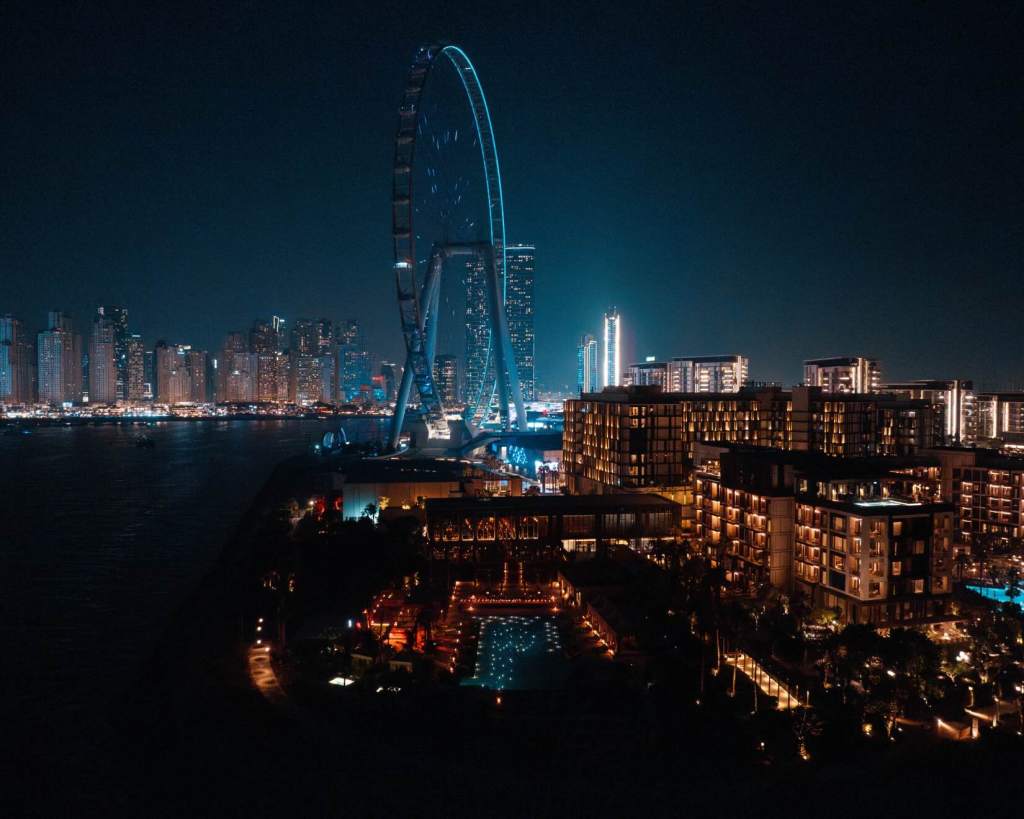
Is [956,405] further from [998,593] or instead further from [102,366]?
[102,366]

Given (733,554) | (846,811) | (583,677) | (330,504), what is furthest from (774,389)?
(846,811)

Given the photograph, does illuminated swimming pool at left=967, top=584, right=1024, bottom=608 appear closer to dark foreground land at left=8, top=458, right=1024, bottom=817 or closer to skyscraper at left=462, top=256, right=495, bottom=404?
dark foreground land at left=8, top=458, right=1024, bottom=817

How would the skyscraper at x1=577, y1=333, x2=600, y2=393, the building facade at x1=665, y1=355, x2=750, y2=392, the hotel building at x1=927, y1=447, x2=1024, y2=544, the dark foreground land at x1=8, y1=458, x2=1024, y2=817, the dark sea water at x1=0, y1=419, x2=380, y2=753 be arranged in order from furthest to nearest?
the skyscraper at x1=577, y1=333, x2=600, y2=393 → the building facade at x1=665, y1=355, x2=750, y2=392 → the hotel building at x1=927, y1=447, x2=1024, y2=544 → the dark sea water at x1=0, y1=419, x2=380, y2=753 → the dark foreground land at x1=8, y1=458, x2=1024, y2=817

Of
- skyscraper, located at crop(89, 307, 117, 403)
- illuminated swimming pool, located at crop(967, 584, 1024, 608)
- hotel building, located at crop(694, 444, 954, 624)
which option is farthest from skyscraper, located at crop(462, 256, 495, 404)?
skyscraper, located at crop(89, 307, 117, 403)

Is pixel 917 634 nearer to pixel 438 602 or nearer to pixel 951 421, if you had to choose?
pixel 438 602

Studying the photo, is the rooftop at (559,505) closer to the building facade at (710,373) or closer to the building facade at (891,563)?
the building facade at (891,563)

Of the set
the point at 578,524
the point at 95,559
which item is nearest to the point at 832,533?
the point at 578,524
